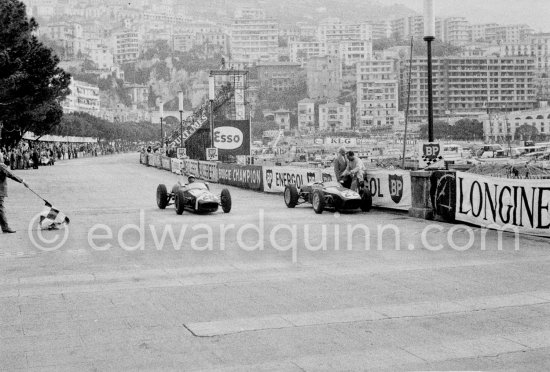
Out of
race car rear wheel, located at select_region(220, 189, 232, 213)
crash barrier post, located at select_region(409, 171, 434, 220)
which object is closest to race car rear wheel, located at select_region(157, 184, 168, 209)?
race car rear wheel, located at select_region(220, 189, 232, 213)

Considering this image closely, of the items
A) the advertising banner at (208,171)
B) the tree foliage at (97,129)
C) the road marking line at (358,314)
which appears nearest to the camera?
the road marking line at (358,314)

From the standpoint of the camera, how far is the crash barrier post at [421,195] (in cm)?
1838

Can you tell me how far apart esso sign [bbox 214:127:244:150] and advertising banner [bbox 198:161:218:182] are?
3616 millimetres

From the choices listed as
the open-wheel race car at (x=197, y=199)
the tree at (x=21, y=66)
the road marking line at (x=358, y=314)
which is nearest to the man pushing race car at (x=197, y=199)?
the open-wheel race car at (x=197, y=199)

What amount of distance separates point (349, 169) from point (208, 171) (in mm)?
21119

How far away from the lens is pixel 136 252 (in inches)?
531

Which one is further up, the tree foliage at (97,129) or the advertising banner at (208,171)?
the tree foliage at (97,129)

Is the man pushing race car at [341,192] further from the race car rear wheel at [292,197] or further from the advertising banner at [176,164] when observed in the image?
the advertising banner at [176,164]

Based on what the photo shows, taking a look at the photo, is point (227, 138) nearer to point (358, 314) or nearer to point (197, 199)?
point (197, 199)

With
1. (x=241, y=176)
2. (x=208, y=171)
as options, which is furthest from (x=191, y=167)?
(x=241, y=176)

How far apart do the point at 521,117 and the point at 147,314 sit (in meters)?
169

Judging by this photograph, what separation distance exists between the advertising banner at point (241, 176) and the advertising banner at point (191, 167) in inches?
268

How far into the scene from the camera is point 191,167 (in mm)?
47750

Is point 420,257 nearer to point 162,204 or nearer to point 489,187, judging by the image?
point 489,187
